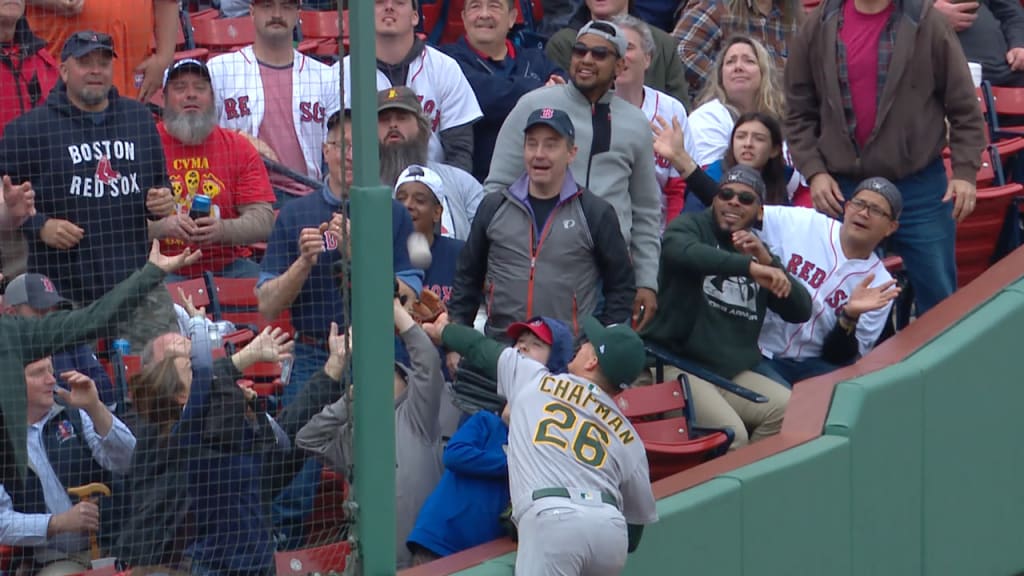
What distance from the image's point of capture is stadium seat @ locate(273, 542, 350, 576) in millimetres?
4578

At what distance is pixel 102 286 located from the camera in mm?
5242

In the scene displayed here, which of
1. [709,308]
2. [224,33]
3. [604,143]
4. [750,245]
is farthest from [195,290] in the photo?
[224,33]

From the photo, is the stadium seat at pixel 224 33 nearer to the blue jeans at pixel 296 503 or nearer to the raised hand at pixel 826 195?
the raised hand at pixel 826 195

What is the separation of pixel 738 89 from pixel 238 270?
10.3 feet

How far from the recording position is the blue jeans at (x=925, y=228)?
23.9 ft

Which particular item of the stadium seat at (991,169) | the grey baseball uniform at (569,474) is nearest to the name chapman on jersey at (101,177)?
the grey baseball uniform at (569,474)

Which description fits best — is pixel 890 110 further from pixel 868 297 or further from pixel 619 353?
pixel 619 353

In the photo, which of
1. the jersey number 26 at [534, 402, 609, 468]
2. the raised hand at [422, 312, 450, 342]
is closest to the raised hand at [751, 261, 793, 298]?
the raised hand at [422, 312, 450, 342]

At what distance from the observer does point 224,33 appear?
340 inches

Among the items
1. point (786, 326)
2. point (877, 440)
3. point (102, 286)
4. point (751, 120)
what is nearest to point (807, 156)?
point (751, 120)

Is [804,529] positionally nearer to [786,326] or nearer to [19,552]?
[786,326]

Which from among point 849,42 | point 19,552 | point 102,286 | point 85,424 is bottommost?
point 19,552

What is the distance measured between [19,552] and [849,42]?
4218 millimetres

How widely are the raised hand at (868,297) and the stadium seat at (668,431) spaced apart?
88 cm
